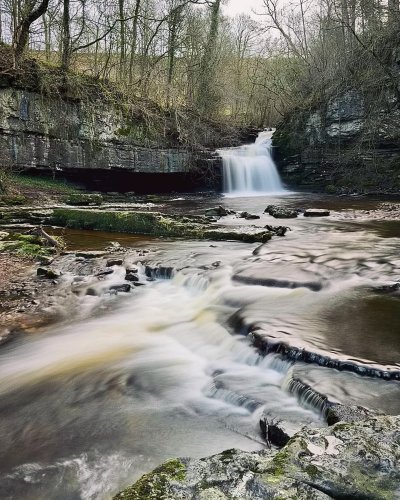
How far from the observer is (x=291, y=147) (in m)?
23.0

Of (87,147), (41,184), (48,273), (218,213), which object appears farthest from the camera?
(87,147)

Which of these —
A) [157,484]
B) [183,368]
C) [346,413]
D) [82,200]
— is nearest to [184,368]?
[183,368]

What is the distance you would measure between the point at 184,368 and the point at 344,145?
19.7 meters

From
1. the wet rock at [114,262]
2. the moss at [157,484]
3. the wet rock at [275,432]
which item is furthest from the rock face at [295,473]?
the wet rock at [114,262]

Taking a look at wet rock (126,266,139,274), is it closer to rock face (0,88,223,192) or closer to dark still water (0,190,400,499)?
dark still water (0,190,400,499)

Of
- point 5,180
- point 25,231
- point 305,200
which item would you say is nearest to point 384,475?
point 25,231

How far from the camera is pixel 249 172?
2205 cm

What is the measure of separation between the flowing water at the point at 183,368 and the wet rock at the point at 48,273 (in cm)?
17

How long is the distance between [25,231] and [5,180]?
5.40 meters

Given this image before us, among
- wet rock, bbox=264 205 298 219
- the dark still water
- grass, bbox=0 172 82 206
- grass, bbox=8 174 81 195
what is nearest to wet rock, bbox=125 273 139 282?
the dark still water

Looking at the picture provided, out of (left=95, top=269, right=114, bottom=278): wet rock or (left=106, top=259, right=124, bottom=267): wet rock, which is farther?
(left=106, top=259, right=124, bottom=267): wet rock

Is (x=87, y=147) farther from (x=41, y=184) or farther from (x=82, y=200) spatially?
(x=82, y=200)

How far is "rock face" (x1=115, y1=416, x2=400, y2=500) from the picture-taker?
1658 millimetres

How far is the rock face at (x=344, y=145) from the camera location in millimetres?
19656
